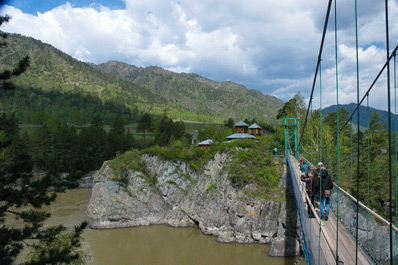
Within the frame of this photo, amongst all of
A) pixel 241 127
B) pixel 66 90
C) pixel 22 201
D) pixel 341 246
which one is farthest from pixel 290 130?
pixel 66 90

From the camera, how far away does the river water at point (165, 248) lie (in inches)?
596

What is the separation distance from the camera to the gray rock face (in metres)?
16.6

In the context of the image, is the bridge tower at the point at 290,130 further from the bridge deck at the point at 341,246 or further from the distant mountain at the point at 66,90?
the distant mountain at the point at 66,90

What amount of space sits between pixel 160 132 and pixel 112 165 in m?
34.9

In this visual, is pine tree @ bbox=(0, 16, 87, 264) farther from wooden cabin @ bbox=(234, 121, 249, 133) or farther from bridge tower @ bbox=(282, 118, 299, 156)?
wooden cabin @ bbox=(234, 121, 249, 133)

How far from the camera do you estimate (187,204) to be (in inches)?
827

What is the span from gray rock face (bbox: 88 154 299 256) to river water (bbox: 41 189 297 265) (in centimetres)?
73

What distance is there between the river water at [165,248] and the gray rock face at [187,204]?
2.40 ft

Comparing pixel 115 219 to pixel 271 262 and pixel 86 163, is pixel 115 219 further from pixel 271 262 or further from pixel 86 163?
pixel 86 163

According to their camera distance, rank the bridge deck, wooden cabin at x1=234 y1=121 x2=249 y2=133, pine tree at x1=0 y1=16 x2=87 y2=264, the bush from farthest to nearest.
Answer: wooden cabin at x1=234 y1=121 x2=249 y2=133, the bush, pine tree at x1=0 y1=16 x2=87 y2=264, the bridge deck

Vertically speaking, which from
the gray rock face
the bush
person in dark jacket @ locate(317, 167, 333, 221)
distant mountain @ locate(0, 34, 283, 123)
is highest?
distant mountain @ locate(0, 34, 283, 123)

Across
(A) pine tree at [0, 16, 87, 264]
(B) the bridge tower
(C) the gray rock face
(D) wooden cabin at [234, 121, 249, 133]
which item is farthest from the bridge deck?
(D) wooden cabin at [234, 121, 249, 133]

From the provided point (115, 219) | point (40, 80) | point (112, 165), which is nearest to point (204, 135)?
point (112, 165)

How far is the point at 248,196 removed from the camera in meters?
17.3
